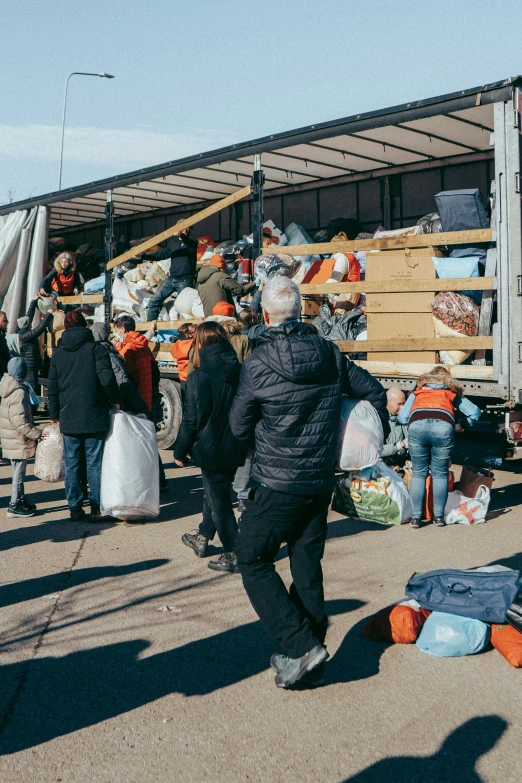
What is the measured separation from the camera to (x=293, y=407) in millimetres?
3883

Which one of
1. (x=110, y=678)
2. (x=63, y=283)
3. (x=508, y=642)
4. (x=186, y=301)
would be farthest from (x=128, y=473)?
(x=63, y=283)

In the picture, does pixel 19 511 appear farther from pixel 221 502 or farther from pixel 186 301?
pixel 186 301

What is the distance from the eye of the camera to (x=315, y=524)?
13.3ft

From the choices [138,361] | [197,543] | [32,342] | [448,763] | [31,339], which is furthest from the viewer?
[32,342]

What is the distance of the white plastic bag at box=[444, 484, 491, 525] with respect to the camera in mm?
7164

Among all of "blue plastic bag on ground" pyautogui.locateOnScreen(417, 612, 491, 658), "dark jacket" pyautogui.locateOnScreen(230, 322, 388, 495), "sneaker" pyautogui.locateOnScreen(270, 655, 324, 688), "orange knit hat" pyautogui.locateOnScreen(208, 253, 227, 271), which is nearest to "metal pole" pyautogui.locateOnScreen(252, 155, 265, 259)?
"orange knit hat" pyautogui.locateOnScreen(208, 253, 227, 271)

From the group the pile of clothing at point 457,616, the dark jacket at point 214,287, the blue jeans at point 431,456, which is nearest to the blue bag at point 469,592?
the pile of clothing at point 457,616

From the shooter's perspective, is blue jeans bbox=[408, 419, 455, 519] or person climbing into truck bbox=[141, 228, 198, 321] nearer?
blue jeans bbox=[408, 419, 455, 519]

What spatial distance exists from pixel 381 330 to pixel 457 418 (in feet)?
4.13

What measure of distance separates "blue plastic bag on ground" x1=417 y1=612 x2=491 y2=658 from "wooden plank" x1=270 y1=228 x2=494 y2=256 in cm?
391

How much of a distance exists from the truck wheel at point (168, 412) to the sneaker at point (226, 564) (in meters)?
4.49

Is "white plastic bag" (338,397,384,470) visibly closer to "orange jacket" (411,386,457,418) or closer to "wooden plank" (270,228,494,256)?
"orange jacket" (411,386,457,418)

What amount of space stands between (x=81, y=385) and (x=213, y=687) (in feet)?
11.7

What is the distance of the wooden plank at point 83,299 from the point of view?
39.2 feet
